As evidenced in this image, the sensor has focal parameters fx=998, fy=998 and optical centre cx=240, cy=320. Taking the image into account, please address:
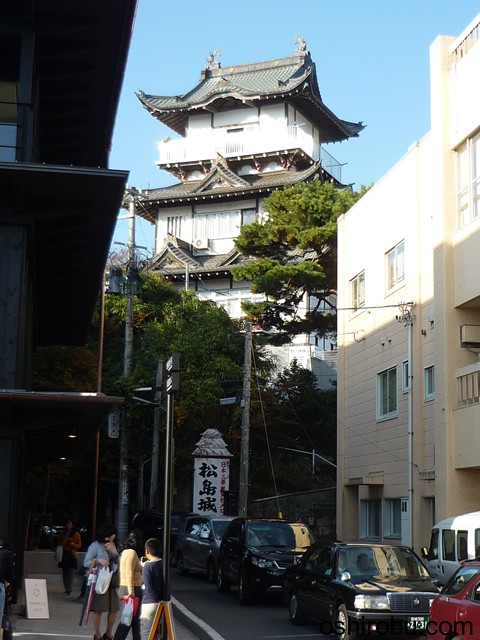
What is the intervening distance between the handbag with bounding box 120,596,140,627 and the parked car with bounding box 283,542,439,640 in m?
3.39

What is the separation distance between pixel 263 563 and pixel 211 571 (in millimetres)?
7021

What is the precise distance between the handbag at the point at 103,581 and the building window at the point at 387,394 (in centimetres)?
1554

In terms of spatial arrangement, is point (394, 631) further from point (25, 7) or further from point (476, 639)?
point (25, 7)

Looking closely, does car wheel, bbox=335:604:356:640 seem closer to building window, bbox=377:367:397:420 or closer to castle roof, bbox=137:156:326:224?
building window, bbox=377:367:397:420

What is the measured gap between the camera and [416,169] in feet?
87.6

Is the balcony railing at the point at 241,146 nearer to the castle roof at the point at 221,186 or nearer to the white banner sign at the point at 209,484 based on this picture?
the castle roof at the point at 221,186

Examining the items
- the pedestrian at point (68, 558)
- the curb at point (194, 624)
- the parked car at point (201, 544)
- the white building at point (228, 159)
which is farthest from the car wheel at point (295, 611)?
the white building at point (228, 159)

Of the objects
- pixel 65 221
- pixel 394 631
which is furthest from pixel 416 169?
pixel 394 631

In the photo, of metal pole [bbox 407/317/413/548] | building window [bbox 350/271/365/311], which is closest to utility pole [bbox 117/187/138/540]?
building window [bbox 350/271/365/311]

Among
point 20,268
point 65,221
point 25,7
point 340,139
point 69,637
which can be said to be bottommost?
point 69,637

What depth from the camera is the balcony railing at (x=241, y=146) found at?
203ft

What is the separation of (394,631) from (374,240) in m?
18.0

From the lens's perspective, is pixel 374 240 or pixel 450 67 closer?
pixel 450 67

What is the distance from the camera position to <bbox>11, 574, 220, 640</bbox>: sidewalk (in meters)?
15.1
